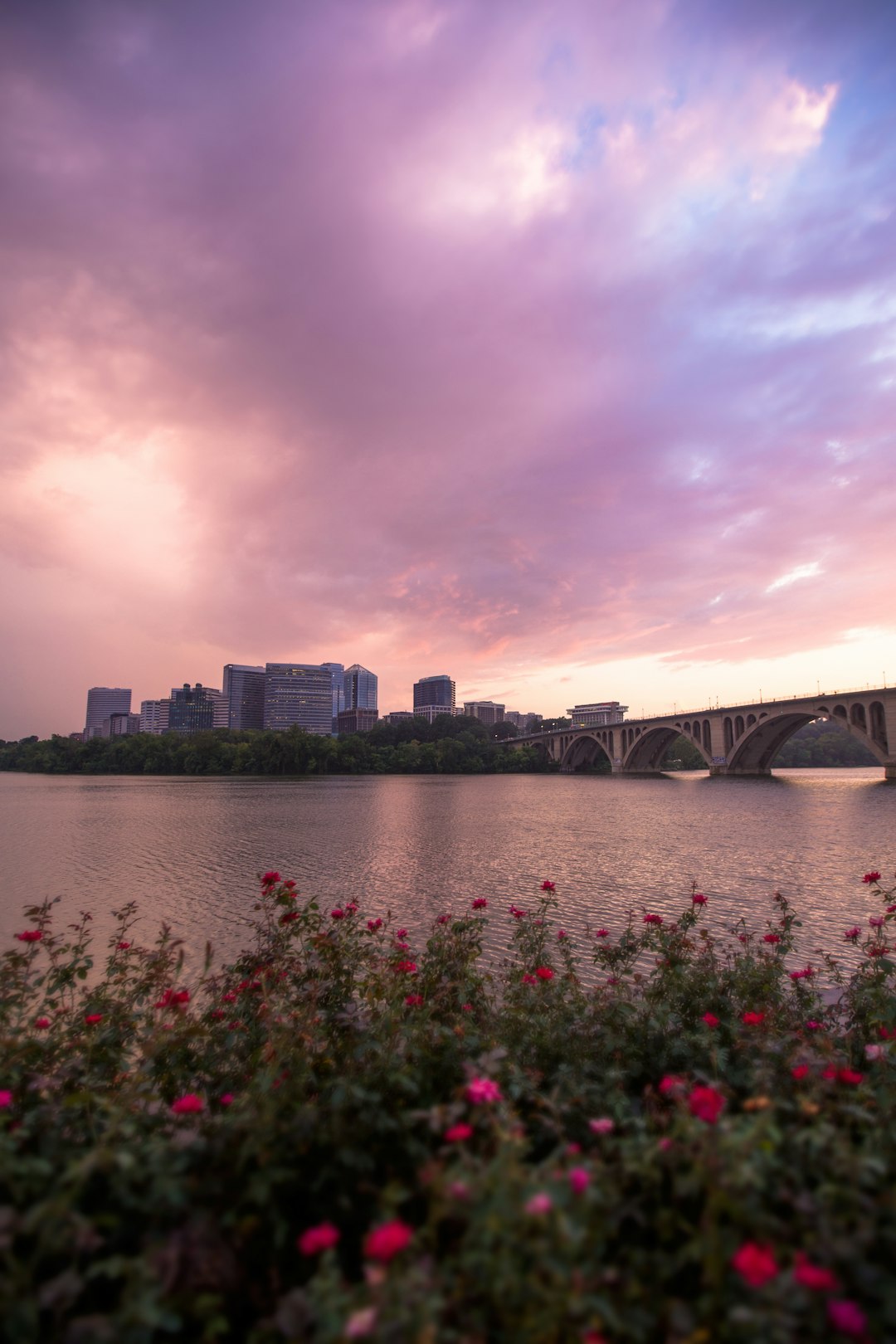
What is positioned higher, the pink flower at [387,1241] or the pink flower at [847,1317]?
the pink flower at [387,1241]

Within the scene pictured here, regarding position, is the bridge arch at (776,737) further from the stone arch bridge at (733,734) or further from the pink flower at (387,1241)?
the pink flower at (387,1241)

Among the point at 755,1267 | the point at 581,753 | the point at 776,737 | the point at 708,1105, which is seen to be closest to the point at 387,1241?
the point at 755,1267

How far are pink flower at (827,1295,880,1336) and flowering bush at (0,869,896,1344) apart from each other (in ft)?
0.05

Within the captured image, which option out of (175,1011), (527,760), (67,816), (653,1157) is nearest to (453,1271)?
(653,1157)

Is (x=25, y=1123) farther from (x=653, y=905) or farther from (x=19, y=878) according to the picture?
(x=19, y=878)

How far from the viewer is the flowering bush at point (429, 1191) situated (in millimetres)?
2227

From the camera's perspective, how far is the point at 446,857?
82.2 feet

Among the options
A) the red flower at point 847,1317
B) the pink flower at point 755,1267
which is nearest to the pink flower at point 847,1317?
the red flower at point 847,1317

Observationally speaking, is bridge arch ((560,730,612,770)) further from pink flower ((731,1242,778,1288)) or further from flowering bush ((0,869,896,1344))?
pink flower ((731,1242,778,1288))

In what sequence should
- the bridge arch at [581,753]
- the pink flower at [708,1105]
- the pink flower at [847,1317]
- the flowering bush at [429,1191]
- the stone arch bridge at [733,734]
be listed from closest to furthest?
the pink flower at [847,1317] < the flowering bush at [429,1191] < the pink flower at [708,1105] < the stone arch bridge at [733,734] < the bridge arch at [581,753]

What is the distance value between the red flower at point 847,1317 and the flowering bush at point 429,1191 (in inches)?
0.6

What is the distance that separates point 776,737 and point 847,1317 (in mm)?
100520

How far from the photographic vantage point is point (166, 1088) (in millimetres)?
4996

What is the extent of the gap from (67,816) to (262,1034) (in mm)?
43153
